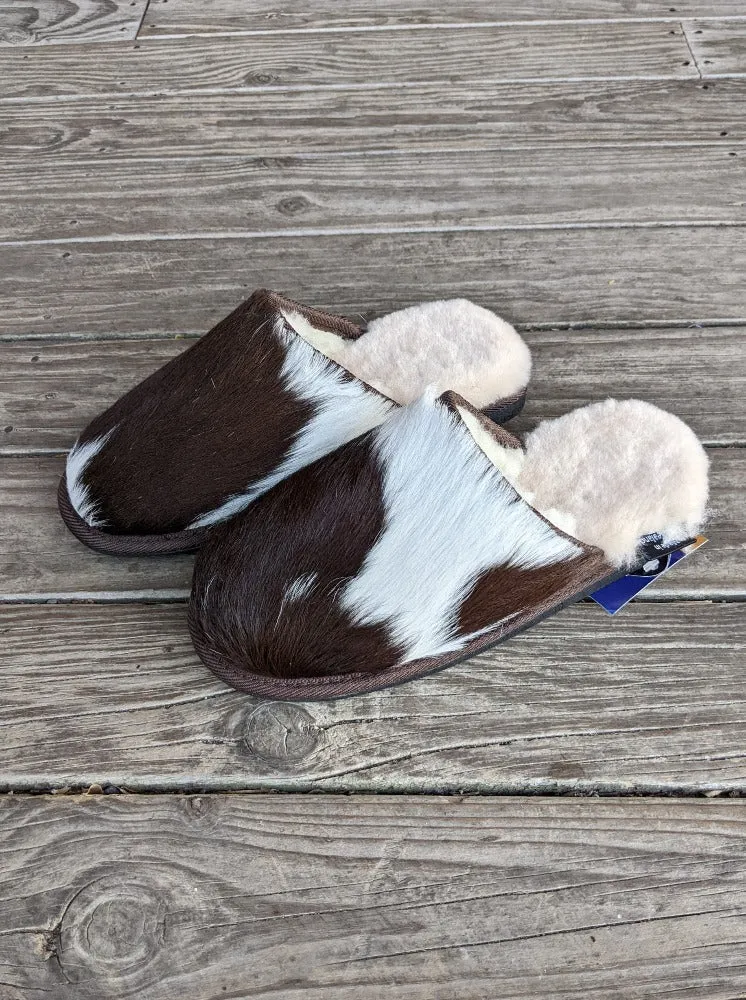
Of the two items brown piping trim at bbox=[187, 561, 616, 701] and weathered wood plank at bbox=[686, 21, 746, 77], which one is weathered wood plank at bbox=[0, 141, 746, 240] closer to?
weathered wood plank at bbox=[686, 21, 746, 77]

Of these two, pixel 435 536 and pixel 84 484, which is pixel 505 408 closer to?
pixel 435 536

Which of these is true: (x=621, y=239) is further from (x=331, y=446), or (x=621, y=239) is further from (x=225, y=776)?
(x=225, y=776)

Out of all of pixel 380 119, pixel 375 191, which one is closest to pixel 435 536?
pixel 375 191

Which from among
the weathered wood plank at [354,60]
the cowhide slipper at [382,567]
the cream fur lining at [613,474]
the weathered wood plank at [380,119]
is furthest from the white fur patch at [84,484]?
the weathered wood plank at [354,60]

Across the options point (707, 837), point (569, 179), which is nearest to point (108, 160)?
point (569, 179)

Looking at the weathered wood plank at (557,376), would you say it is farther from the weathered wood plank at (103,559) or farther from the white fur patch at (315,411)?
the white fur patch at (315,411)

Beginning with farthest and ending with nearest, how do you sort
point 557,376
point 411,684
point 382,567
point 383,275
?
1. point 383,275
2. point 557,376
3. point 411,684
4. point 382,567

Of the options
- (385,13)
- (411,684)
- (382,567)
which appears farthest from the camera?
(385,13)
